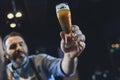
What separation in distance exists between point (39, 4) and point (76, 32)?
16.9 feet

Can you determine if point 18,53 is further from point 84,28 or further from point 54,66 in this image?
point 84,28

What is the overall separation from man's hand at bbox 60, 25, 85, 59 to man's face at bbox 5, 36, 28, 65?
30cm

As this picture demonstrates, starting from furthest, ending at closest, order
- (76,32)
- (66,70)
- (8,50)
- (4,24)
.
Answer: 1. (4,24)
2. (8,50)
3. (66,70)
4. (76,32)

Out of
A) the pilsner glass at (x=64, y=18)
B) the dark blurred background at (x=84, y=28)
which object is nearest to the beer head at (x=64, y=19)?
the pilsner glass at (x=64, y=18)

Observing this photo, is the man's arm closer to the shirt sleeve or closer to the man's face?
the shirt sleeve

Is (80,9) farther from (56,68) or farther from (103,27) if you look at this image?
(56,68)

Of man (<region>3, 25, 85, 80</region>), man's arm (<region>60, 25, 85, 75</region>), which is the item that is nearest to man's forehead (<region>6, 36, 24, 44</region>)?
man (<region>3, 25, 85, 80</region>)

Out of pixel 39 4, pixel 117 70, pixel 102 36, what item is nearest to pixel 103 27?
pixel 102 36

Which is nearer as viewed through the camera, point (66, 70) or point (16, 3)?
point (66, 70)

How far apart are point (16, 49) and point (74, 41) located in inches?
15.9

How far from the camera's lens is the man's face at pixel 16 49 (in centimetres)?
182

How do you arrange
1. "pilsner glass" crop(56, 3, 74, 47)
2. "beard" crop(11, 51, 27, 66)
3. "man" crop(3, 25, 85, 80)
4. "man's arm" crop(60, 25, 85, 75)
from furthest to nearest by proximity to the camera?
1. "beard" crop(11, 51, 27, 66)
2. "man" crop(3, 25, 85, 80)
3. "man's arm" crop(60, 25, 85, 75)
4. "pilsner glass" crop(56, 3, 74, 47)

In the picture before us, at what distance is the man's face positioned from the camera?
5.98 ft

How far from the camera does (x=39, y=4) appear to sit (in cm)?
667
